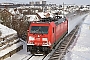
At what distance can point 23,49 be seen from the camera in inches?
894

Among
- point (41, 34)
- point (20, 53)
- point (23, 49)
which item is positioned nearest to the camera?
point (41, 34)

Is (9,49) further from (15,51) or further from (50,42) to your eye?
(50,42)

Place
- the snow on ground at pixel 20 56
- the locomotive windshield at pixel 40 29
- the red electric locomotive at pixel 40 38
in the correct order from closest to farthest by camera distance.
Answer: the snow on ground at pixel 20 56, the red electric locomotive at pixel 40 38, the locomotive windshield at pixel 40 29

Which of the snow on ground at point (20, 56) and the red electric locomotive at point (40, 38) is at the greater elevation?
the red electric locomotive at point (40, 38)

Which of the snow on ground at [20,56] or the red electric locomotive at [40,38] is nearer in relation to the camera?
the snow on ground at [20,56]

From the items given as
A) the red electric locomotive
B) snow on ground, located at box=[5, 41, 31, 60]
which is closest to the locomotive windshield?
the red electric locomotive

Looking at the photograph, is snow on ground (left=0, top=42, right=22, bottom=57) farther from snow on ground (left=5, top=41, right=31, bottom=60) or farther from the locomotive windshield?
the locomotive windshield

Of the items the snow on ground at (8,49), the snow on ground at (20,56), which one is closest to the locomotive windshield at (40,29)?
the snow on ground at (20,56)

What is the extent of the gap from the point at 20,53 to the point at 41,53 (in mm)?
2043

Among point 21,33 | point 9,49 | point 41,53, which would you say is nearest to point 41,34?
point 41,53

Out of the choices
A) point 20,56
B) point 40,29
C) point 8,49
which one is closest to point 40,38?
point 40,29

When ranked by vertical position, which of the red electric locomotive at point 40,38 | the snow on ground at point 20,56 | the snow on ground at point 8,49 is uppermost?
the red electric locomotive at point 40,38

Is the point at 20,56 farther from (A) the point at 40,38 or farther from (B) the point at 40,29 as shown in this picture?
(B) the point at 40,29

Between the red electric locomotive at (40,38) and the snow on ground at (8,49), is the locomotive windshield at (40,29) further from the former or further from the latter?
the snow on ground at (8,49)
